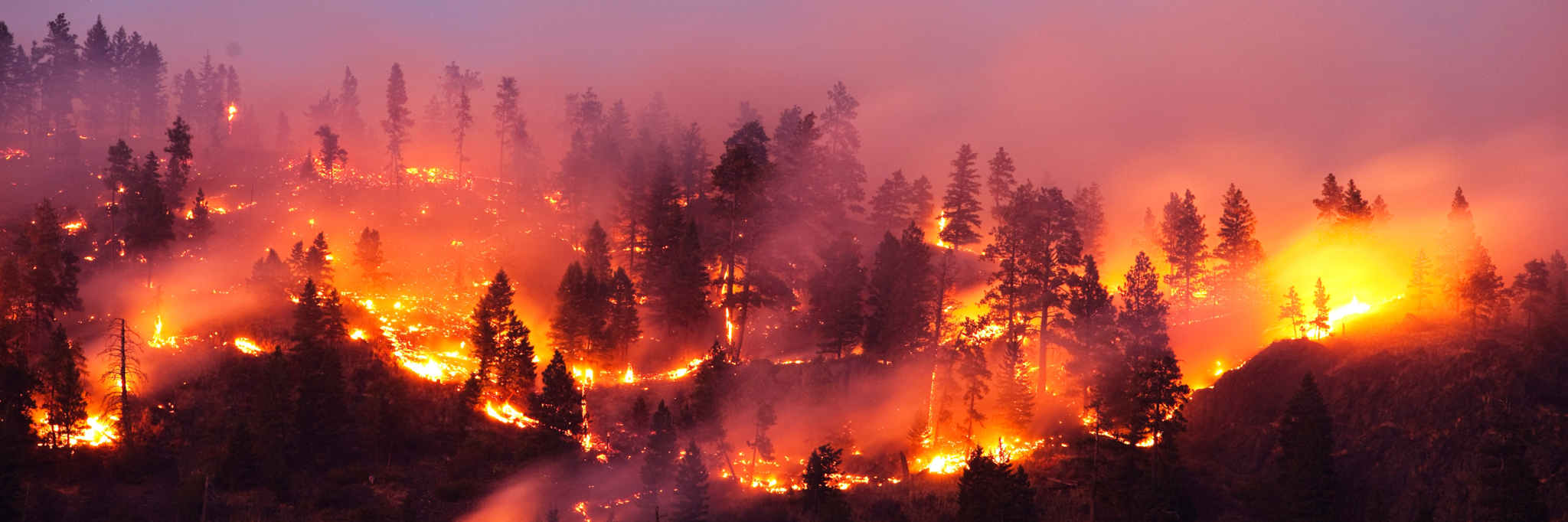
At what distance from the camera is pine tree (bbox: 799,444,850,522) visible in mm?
45844

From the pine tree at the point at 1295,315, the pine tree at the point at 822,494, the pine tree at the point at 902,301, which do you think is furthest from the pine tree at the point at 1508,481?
the pine tree at the point at 902,301

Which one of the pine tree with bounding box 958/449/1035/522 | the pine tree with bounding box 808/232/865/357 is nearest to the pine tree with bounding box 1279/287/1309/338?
the pine tree with bounding box 958/449/1035/522

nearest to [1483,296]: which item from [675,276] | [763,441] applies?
[763,441]

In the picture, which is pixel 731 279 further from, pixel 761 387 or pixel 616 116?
pixel 616 116

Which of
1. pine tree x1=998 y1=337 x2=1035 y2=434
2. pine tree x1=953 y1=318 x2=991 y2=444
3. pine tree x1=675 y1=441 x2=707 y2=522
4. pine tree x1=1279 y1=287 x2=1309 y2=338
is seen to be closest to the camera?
pine tree x1=675 y1=441 x2=707 y2=522

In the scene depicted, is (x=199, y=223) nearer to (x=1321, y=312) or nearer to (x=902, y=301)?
(x=902, y=301)

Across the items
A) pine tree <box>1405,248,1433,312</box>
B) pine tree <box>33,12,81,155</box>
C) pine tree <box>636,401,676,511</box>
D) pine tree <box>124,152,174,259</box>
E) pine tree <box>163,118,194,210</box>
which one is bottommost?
pine tree <box>636,401,676,511</box>

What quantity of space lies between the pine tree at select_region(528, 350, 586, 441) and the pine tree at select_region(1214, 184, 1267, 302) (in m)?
49.9

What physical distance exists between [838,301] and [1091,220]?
42.2 metres

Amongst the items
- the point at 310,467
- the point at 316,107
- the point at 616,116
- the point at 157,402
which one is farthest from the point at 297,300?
the point at 316,107

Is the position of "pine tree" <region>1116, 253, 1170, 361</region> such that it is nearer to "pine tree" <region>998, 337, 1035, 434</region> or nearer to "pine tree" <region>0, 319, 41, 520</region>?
"pine tree" <region>998, 337, 1035, 434</region>

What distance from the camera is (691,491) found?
46750mm

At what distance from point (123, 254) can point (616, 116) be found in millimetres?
50405

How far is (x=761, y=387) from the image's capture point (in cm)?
5991
